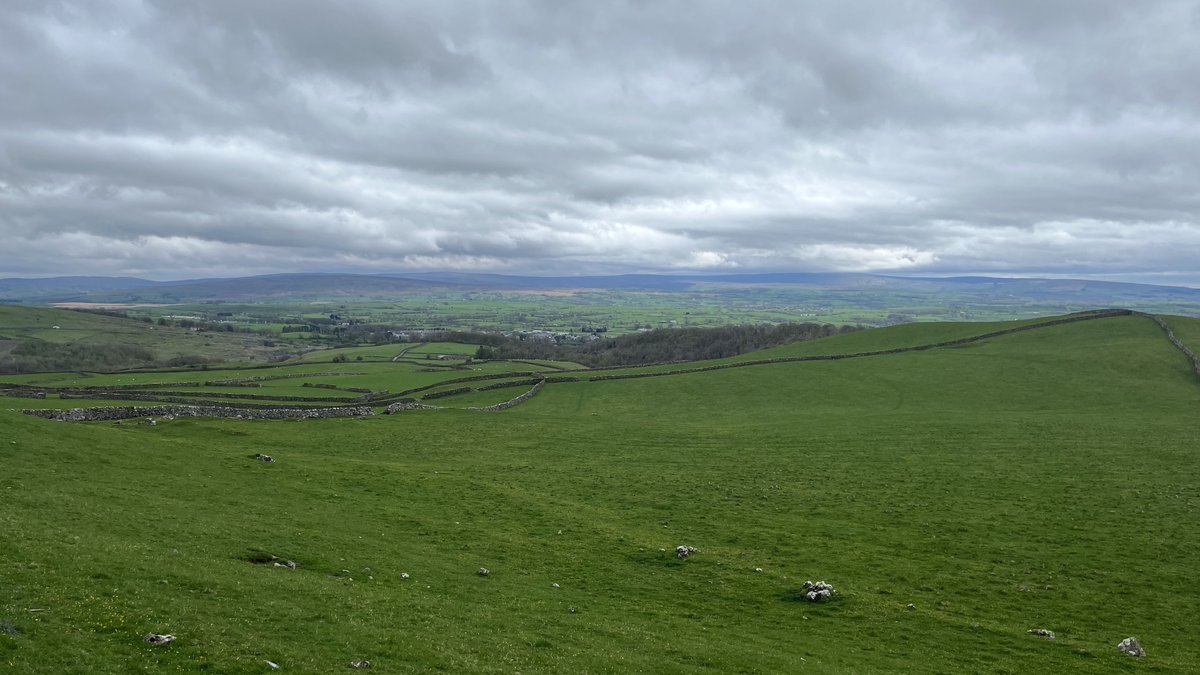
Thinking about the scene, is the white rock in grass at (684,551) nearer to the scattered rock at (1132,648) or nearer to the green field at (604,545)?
the green field at (604,545)

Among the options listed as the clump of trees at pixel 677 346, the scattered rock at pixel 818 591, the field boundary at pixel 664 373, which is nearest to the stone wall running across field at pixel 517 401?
the field boundary at pixel 664 373

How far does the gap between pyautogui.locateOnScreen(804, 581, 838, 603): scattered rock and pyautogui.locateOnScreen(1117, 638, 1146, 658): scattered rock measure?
29.4 ft

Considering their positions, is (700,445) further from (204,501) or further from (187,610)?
(187,610)

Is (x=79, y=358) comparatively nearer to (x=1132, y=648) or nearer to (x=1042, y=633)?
(x=1042, y=633)

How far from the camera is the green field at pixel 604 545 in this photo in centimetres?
1897

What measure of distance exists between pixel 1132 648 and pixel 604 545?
1952cm

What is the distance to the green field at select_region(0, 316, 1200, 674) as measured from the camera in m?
19.0

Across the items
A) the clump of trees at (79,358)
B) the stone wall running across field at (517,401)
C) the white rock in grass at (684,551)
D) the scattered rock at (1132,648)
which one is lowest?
the clump of trees at (79,358)

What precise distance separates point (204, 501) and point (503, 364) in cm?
10679

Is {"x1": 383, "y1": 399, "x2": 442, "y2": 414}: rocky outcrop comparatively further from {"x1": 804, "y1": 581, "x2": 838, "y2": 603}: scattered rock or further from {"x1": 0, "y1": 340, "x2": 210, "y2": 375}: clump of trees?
{"x1": 0, "y1": 340, "x2": 210, "y2": 375}: clump of trees

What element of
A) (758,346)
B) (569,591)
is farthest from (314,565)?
(758,346)

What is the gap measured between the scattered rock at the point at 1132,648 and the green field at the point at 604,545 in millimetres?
456

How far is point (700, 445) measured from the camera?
5831 centimetres

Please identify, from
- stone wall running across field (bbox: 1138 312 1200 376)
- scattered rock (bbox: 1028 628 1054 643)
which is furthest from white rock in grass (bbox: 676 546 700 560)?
stone wall running across field (bbox: 1138 312 1200 376)
